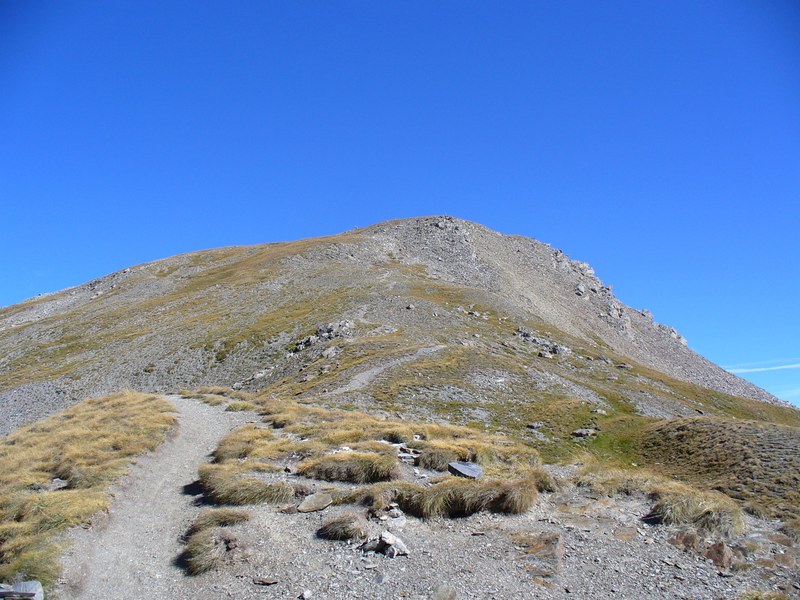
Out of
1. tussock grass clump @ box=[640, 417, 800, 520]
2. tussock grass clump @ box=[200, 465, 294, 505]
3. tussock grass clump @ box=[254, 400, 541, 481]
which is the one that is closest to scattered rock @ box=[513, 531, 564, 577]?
tussock grass clump @ box=[254, 400, 541, 481]

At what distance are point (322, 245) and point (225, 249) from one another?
197 feet

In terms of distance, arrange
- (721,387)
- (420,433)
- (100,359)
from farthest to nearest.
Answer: (721,387) → (100,359) → (420,433)

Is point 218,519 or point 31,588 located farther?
point 218,519

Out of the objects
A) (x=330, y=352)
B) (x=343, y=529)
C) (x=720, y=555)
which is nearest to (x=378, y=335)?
(x=330, y=352)

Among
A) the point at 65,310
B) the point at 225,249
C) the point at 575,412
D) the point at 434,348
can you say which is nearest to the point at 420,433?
the point at 575,412

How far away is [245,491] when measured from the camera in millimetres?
17156

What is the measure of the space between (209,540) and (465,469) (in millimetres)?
9613

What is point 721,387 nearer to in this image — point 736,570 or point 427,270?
point 427,270

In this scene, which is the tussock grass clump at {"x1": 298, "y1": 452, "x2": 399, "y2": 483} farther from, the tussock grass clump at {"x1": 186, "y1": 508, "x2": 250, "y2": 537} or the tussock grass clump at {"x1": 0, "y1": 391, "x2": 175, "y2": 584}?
the tussock grass clump at {"x1": 0, "y1": 391, "x2": 175, "y2": 584}

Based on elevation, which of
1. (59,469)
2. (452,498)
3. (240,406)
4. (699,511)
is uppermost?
(240,406)

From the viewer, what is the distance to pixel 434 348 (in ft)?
172

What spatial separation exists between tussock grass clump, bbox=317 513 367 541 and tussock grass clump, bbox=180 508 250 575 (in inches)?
96.2

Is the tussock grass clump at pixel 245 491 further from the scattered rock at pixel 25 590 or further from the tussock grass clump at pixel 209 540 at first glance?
the scattered rock at pixel 25 590

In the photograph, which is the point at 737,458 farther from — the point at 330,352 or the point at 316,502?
the point at 330,352
